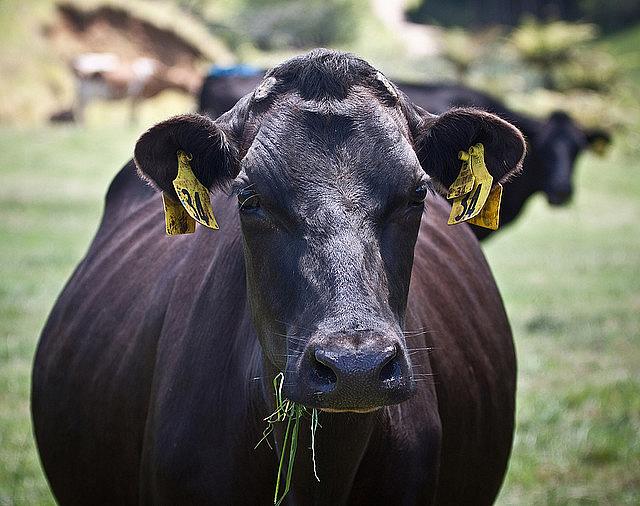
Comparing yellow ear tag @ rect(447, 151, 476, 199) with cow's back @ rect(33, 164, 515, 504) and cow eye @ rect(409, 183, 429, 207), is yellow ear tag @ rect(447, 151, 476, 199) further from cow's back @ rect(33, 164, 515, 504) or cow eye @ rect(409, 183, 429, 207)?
cow's back @ rect(33, 164, 515, 504)

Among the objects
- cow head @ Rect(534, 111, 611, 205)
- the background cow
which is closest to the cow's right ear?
cow head @ Rect(534, 111, 611, 205)

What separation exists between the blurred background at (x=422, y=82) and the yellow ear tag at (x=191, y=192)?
3190mm

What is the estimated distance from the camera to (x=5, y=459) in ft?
21.0

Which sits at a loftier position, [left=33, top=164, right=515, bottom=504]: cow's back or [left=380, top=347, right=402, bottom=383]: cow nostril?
[left=380, top=347, right=402, bottom=383]: cow nostril

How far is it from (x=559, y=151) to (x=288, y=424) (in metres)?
11.7

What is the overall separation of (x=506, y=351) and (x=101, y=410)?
174 centimetres

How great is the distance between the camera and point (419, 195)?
2.96 meters

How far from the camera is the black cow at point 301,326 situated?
2742 millimetres

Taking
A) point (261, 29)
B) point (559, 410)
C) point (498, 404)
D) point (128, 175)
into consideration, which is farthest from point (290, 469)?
point (261, 29)

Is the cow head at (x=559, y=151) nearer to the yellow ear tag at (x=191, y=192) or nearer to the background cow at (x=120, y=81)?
the yellow ear tag at (x=191, y=192)

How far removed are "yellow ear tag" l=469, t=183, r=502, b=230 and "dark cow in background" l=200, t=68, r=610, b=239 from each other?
921cm

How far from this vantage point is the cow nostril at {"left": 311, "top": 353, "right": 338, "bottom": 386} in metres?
2.55

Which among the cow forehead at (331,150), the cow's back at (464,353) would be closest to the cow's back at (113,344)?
the cow forehead at (331,150)

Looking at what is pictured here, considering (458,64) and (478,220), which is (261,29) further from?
(478,220)
